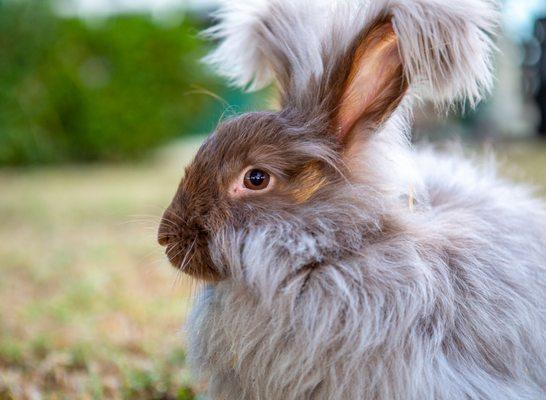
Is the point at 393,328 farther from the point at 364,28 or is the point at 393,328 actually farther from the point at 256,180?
the point at 364,28

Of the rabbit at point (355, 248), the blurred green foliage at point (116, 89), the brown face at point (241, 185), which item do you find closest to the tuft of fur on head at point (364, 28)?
the rabbit at point (355, 248)

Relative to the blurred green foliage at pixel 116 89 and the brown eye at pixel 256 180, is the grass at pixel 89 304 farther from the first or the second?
the blurred green foliage at pixel 116 89

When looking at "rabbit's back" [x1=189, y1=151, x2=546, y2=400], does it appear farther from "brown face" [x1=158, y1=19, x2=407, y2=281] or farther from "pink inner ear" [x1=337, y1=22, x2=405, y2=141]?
"pink inner ear" [x1=337, y1=22, x2=405, y2=141]

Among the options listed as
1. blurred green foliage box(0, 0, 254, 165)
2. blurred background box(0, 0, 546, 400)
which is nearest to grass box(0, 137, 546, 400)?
blurred background box(0, 0, 546, 400)

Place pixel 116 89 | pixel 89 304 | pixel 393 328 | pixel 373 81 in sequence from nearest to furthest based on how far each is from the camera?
pixel 393 328 < pixel 373 81 < pixel 89 304 < pixel 116 89

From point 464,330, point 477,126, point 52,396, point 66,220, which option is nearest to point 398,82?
point 464,330

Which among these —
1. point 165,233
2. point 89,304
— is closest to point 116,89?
point 89,304

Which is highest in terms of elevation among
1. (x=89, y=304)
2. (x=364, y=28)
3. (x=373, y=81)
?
(x=364, y=28)
